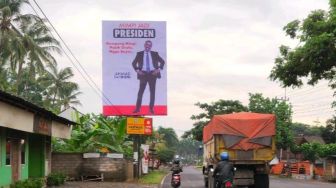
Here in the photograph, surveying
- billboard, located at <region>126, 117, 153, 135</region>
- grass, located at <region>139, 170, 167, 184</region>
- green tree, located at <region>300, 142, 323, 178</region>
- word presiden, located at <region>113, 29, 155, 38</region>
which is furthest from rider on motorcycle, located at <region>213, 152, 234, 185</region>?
green tree, located at <region>300, 142, 323, 178</region>

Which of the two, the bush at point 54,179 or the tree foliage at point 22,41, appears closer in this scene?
the bush at point 54,179

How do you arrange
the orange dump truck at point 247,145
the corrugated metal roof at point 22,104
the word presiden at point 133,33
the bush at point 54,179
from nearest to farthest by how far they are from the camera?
the corrugated metal roof at point 22,104 < the orange dump truck at point 247,145 < the bush at point 54,179 < the word presiden at point 133,33

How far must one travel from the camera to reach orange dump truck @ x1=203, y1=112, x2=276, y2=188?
74.1 feet

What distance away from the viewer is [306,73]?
760 inches

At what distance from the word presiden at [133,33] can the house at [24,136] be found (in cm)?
1228

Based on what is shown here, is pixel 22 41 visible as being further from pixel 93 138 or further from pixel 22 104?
pixel 22 104

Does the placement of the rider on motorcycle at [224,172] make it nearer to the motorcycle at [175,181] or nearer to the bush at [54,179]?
the motorcycle at [175,181]

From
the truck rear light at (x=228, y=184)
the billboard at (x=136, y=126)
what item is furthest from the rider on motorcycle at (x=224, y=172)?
the billboard at (x=136, y=126)

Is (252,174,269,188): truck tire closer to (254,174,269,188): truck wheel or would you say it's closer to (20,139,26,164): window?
(254,174,269,188): truck wheel

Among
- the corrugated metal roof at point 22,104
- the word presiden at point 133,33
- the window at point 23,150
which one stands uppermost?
the word presiden at point 133,33

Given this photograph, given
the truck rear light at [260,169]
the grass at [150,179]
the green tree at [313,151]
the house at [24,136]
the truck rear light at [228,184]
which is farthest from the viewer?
the green tree at [313,151]

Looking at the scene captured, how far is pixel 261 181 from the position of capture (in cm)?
2305

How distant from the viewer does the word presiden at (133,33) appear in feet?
124

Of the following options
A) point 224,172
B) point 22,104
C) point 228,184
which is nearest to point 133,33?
point 22,104
